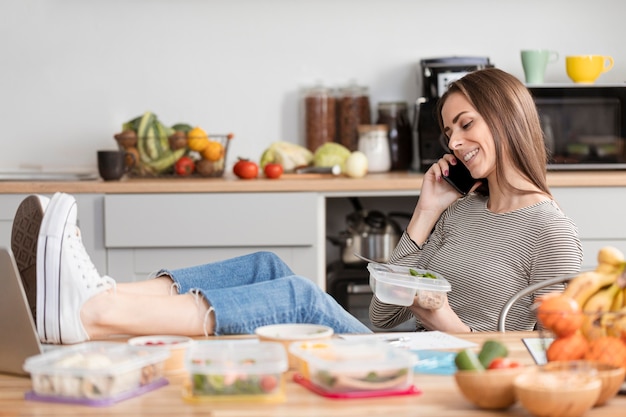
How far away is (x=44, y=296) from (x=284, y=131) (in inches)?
94.6

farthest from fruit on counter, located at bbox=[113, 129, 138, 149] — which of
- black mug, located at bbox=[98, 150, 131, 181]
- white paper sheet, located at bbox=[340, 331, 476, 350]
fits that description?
white paper sheet, located at bbox=[340, 331, 476, 350]

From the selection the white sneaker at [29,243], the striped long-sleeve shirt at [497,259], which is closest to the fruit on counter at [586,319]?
the striped long-sleeve shirt at [497,259]

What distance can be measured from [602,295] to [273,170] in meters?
2.31

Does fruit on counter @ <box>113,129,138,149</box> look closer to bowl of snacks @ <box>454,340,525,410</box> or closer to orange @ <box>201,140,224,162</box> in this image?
orange @ <box>201,140,224,162</box>

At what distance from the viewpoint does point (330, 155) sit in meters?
3.85

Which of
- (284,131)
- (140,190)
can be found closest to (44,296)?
(140,190)

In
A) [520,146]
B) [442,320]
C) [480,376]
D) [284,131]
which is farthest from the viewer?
[284,131]

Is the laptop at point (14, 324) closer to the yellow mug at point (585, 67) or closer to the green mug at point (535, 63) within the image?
the green mug at point (535, 63)

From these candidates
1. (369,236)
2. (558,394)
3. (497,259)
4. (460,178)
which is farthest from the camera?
(369,236)

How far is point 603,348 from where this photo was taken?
4.43 ft

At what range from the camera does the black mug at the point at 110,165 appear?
3633mm

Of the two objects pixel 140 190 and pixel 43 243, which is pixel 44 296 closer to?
pixel 43 243

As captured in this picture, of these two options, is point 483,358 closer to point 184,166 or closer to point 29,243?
point 29,243

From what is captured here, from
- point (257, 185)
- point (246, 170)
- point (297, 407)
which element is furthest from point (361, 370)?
point (246, 170)
